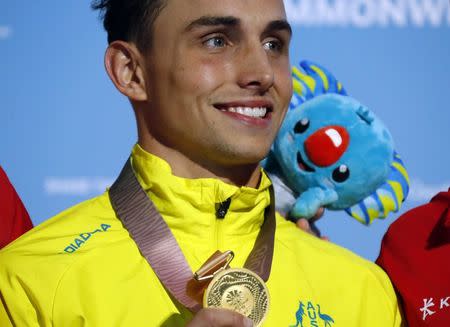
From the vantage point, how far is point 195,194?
182 centimetres

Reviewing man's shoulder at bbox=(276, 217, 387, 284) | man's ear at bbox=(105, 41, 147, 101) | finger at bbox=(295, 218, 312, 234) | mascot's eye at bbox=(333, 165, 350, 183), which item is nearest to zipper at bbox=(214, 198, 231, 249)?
man's shoulder at bbox=(276, 217, 387, 284)

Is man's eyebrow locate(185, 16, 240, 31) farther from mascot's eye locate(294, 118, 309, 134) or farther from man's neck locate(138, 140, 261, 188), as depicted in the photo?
mascot's eye locate(294, 118, 309, 134)

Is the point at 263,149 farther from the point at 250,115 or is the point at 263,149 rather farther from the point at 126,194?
the point at 126,194

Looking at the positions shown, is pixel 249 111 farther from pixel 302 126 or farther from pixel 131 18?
pixel 302 126

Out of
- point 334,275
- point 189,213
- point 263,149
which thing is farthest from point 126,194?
point 334,275

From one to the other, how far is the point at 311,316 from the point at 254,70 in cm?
43

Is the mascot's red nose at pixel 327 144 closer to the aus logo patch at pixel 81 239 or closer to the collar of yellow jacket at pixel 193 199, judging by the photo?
the collar of yellow jacket at pixel 193 199

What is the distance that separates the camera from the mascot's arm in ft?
8.19

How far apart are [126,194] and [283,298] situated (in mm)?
326

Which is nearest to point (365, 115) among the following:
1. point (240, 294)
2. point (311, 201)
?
point (311, 201)

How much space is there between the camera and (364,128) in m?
2.54

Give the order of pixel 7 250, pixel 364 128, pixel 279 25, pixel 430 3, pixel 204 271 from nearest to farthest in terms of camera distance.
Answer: pixel 204 271
pixel 7 250
pixel 279 25
pixel 364 128
pixel 430 3

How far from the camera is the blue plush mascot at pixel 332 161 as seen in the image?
2518 mm

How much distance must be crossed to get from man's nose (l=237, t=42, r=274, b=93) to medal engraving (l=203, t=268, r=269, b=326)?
36 cm
